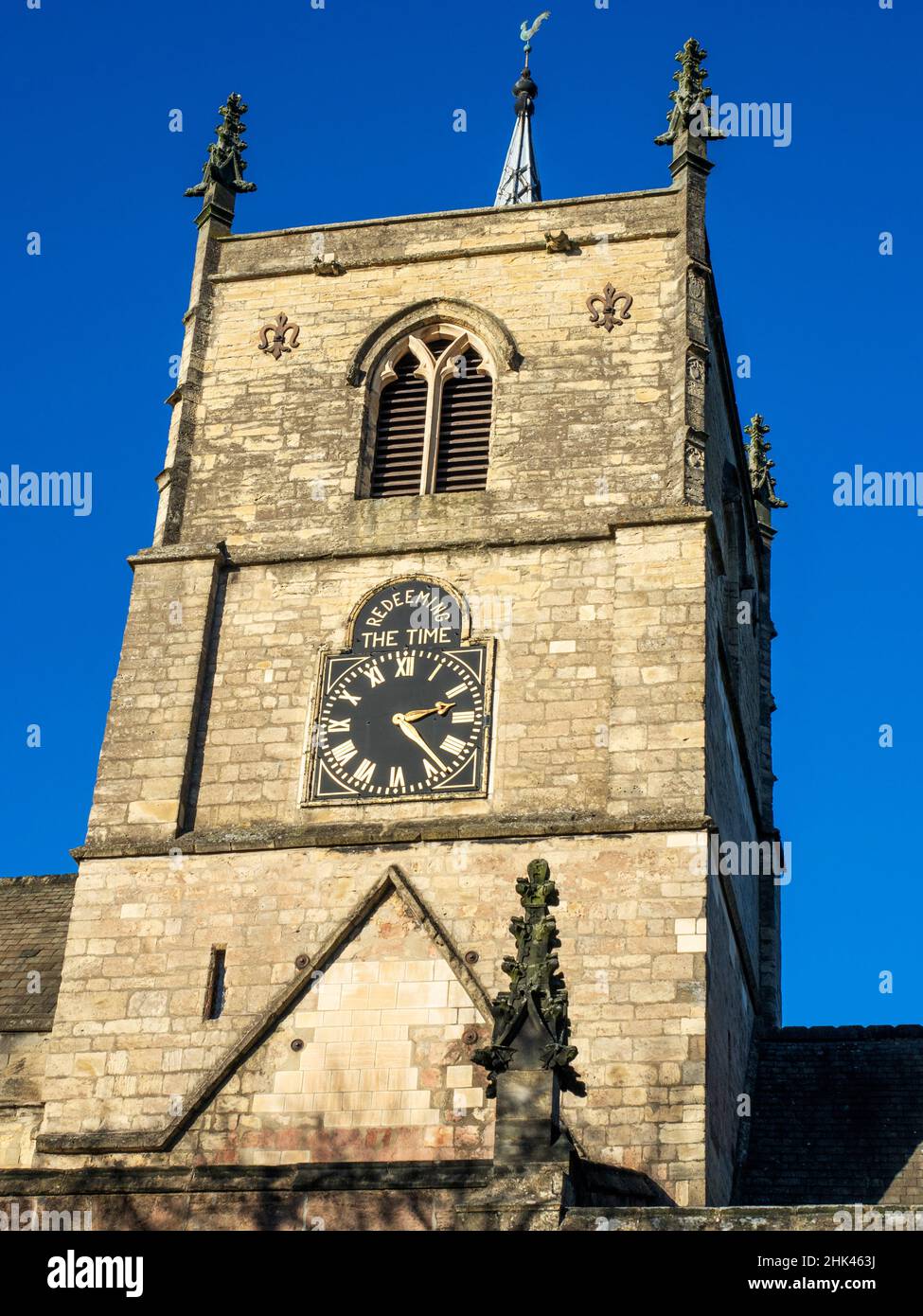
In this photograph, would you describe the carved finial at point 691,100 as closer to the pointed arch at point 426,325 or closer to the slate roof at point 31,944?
the pointed arch at point 426,325

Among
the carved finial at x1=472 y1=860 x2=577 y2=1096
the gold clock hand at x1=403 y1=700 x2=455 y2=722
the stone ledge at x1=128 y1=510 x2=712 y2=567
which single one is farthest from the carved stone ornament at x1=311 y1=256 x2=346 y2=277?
the carved finial at x1=472 y1=860 x2=577 y2=1096

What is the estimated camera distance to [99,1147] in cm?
2125

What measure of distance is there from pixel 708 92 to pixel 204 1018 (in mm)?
13124

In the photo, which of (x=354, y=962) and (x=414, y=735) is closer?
(x=354, y=962)

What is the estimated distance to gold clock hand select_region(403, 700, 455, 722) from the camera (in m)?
23.0

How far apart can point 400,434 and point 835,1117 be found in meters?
9.19

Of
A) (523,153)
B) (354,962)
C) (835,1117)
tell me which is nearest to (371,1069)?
(354,962)

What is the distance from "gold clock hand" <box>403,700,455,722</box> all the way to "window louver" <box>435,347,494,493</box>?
115 inches

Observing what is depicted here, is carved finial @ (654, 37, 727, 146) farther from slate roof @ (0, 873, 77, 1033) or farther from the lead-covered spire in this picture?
slate roof @ (0, 873, 77, 1033)

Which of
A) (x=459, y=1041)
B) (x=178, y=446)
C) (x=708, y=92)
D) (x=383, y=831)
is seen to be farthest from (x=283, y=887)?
(x=708, y=92)

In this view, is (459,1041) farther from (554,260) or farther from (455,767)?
(554,260)

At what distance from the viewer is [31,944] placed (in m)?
25.3

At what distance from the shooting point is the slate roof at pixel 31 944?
2323 cm

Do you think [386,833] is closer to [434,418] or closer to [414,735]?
[414,735]
